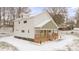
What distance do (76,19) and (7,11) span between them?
75 centimetres

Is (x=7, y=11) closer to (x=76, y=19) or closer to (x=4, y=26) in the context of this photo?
(x=4, y=26)

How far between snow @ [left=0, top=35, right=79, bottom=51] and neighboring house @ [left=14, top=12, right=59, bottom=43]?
5cm

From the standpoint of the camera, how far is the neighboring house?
1.56 m

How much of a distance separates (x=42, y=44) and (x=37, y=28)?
0.60 feet

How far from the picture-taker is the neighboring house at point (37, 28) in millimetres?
1561

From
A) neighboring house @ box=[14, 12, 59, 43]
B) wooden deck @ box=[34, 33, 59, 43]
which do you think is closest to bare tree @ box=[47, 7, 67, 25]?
neighboring house @ box=[14, 12, 59, 43]

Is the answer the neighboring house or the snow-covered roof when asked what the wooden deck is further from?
the snow-covered roof

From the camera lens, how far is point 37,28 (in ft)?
5.13

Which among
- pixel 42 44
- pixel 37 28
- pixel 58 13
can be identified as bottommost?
A: pixel 42 44

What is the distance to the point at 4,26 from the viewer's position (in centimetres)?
155

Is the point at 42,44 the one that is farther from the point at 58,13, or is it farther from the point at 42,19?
the point at 58,13

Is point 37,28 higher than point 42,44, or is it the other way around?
point 37,28

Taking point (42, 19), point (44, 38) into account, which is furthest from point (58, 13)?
point (44, 38)
